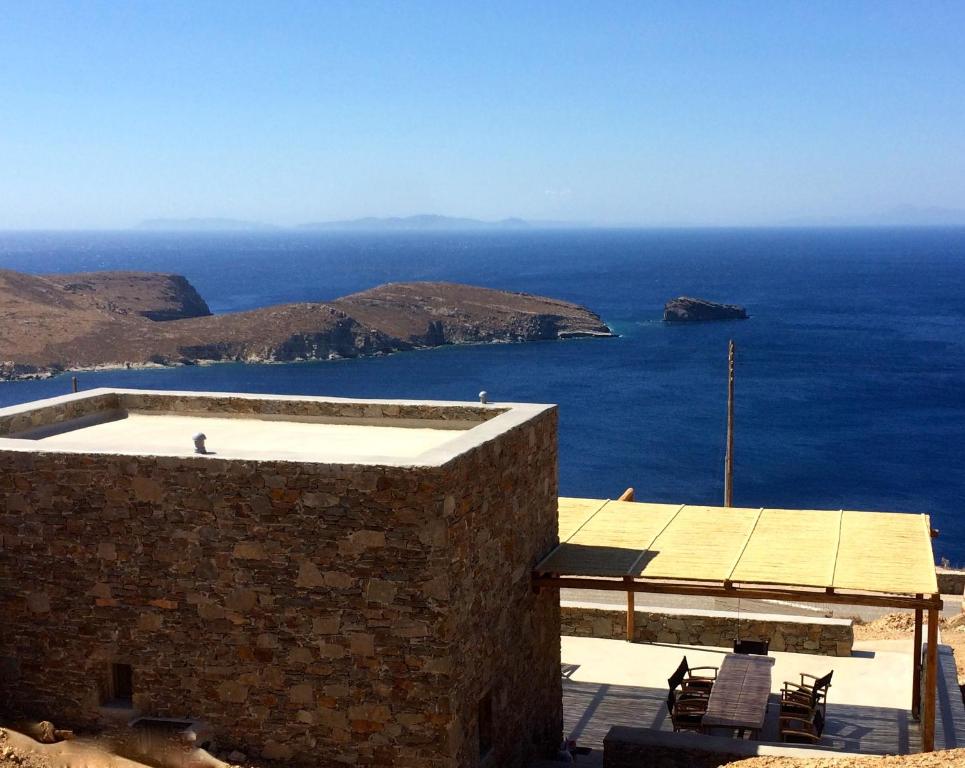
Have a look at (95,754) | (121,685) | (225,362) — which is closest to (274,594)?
(121,685)

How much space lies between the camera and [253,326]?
4304 inches

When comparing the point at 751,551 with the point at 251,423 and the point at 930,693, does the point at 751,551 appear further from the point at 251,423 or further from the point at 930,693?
the point at 251,423

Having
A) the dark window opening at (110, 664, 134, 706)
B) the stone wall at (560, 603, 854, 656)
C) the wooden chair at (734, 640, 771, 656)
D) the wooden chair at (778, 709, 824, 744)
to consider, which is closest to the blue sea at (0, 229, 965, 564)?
the stone wall at (560, 603, 854, 656)

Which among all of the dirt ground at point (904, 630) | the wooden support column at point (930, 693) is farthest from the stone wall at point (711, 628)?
the wooden support column at point (930, 693)

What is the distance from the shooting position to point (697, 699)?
13.2 m

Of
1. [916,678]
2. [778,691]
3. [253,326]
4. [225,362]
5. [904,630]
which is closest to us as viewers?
[916,678]

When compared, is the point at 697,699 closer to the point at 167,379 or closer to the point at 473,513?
the point at 473,513

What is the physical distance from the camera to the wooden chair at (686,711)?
12805 mm

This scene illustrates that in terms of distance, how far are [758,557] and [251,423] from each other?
5.82m

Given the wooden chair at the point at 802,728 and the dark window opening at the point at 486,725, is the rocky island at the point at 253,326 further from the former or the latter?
the dark window opening at the point at 486,725

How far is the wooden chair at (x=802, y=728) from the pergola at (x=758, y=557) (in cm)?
112

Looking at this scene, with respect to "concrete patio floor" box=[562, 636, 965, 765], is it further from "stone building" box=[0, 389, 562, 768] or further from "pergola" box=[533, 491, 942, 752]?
"stone building" box=[0, 389, 562, 768]

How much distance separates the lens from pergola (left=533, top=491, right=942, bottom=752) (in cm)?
1122

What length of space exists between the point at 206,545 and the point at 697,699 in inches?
244
